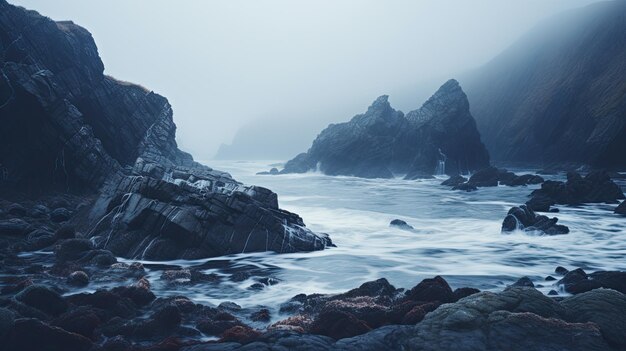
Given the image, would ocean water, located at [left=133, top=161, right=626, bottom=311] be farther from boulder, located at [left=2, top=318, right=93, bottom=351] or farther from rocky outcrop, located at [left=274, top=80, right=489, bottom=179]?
rocky outcrop, located at [left=274, top=80, right=489, bottom=179]

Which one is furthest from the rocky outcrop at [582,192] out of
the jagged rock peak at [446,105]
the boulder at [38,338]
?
the jagged rock peak at [446,105]

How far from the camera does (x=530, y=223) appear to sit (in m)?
27.8

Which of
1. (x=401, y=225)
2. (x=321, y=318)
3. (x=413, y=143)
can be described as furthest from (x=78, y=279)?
(x=413, y=143)

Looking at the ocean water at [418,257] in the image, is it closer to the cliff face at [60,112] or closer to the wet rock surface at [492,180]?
the cliff face at [60,112]

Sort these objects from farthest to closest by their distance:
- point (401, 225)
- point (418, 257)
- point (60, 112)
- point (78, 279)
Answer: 1. point (60, 112)
2. point (401, 225)
3. point (418, 257)
4. point (78, 279)

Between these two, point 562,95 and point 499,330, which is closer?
point 499,330

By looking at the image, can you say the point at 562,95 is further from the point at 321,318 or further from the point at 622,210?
the point at 321,318

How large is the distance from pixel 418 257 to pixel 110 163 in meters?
27.9

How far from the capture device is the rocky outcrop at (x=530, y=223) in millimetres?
26312

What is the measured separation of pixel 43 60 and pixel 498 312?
44.0 metres

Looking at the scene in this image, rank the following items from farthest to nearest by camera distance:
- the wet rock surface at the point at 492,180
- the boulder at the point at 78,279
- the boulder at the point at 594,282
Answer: the wet rock surface at the point at 492,180, the boulder at the point at 78,279, the boulder at the point at 594,282

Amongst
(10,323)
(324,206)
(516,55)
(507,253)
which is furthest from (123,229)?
(516,55)

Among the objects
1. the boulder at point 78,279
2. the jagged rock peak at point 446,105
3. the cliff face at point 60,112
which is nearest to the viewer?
the boulder at point 78,279

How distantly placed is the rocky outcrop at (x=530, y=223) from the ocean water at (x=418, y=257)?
0.63 metres
